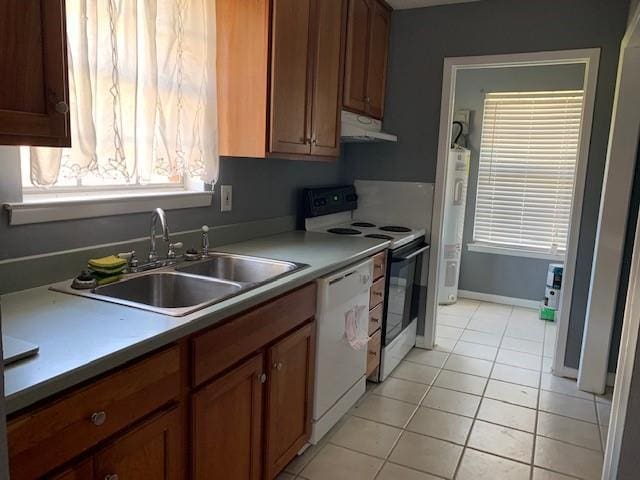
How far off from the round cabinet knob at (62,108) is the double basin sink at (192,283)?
0.56 m

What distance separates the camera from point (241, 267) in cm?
214

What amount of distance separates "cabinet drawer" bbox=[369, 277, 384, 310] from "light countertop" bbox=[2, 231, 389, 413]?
0.96 metres

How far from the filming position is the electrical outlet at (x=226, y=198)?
237 cm

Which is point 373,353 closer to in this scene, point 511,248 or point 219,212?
point 219,212

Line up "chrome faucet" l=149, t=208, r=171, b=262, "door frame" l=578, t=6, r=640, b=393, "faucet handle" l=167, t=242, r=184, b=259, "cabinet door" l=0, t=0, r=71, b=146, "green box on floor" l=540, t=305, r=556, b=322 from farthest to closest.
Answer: "green box on floor" l=540, t=305, r=556, b=322 < "door frame" l=578, t=6, r=640, b=393 < "faucet handle" l=167, t=242, r=184, b=259 < "chrome faucet" l=149, t=208, r=171, b=262 < "cabinet door" l=0, t=0, r=71, b=146

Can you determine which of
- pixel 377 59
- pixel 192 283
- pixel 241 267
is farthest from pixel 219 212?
pixel 377 59

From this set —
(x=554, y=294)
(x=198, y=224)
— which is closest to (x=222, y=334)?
(x=198, y=224)

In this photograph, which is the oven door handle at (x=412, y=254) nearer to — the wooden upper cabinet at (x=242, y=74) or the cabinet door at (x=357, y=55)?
the cabinet door at (x=357, y=55)

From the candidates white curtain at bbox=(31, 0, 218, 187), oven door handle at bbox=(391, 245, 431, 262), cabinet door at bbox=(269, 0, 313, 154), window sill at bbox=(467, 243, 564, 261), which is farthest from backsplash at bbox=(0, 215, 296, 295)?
window sill at bbox=(467, 243, 564, 261)

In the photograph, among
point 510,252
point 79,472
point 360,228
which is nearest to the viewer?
point 79,472

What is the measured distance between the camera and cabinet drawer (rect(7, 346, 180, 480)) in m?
0.92

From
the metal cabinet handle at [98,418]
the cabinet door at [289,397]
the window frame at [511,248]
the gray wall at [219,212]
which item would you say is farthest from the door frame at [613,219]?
the metal cabinet handle at [98,418]

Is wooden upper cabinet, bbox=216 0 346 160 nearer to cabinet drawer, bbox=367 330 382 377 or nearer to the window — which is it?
the window

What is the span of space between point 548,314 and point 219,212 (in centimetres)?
332
